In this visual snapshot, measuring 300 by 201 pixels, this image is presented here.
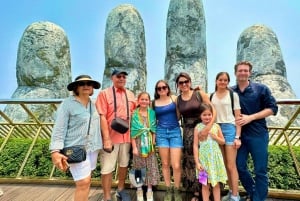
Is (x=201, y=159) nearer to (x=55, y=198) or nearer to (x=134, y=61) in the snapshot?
(x=55, y=198)

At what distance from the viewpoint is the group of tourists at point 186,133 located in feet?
9.93

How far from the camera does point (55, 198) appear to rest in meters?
3.75

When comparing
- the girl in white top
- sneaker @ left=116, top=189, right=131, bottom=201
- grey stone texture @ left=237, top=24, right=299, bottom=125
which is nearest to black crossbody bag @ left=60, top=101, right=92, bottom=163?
sneaker @ left=116, top=189, right=131, bottom=201

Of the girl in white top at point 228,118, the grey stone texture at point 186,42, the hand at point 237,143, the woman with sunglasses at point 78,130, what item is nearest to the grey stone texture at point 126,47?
the grey stone texture at point 186,42

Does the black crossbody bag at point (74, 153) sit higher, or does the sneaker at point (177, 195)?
the black crossbody bag at point (74, 153)

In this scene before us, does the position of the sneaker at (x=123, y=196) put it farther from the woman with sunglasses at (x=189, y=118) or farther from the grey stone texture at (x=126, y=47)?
the grey stone texture at (x=126, y=47)

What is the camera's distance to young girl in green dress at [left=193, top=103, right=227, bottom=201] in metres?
3.01

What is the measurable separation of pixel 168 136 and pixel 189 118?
1.02ft

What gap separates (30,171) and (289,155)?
14.0 ft

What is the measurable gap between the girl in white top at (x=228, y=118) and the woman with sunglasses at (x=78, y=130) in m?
1.33

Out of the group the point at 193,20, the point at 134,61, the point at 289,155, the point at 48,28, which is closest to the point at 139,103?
the point at 289,155

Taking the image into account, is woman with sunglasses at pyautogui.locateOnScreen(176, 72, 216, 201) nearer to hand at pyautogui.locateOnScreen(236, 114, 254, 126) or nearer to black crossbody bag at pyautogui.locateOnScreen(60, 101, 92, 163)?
hand at pyautogui.locateOnScreen(236, 114, 254, 126)

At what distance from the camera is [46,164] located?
504 cm

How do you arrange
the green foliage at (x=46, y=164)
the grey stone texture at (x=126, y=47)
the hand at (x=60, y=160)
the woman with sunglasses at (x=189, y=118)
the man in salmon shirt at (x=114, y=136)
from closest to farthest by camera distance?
the hand at (x=60, y=160), the woman with sunglasses at (x=189, y=118), the man in salmon shirt at (x=114, y=136), the green foliage at (x=46, y=164), the grey stone texture at (x=126, y=47)
